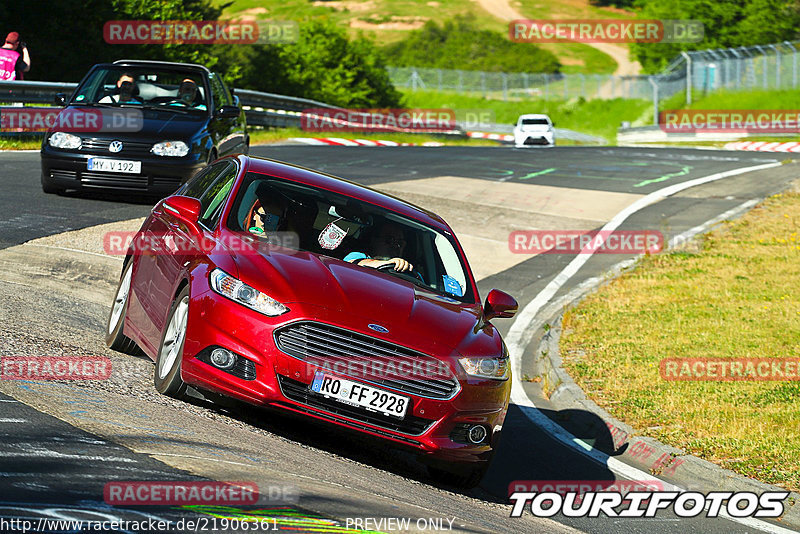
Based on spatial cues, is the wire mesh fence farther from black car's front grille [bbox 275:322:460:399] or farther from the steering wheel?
black car's front grille [bbox 275:322:460:399]

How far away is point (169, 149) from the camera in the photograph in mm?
13523

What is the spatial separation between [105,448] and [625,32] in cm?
11056

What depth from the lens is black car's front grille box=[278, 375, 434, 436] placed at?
20.3ft

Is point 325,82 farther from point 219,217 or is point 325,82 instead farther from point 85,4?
point 219,217

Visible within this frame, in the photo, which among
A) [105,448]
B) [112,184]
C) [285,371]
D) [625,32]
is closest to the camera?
[105,448]

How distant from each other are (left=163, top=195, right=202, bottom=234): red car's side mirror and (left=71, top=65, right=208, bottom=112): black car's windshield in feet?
22.9

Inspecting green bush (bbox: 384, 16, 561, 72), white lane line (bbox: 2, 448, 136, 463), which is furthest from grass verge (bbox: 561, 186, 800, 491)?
green bush (bbox: 384, 16, 561, 72)

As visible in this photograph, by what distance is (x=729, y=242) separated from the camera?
16750 mm

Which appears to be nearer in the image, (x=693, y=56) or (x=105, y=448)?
(x=105, y=448)

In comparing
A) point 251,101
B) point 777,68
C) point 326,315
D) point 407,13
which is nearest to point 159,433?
point 326,315

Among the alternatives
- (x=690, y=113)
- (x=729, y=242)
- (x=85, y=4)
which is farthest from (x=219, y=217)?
(x=690, y=113)

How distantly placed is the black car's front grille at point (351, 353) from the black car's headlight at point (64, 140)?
833 centimetres

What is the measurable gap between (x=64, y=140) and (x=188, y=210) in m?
6.87

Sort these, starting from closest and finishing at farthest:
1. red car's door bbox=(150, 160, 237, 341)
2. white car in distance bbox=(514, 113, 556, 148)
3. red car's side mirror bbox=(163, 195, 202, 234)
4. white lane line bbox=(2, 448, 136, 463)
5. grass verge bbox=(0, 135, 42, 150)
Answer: white lane line bbox=(2, 448, 136, 463) < red car's door bbox=(150, 160, 237, 341) < red car's side mirror bbox=(163, 195, 202, 234) < grass verge bbox=(0, 135, 42, 150) < white car in distance bbox=(514, 113, 556, 148)
